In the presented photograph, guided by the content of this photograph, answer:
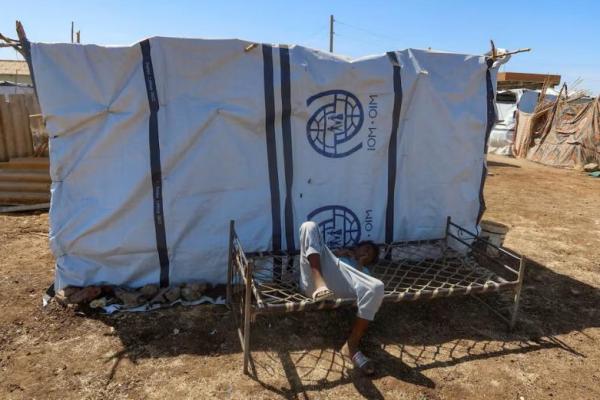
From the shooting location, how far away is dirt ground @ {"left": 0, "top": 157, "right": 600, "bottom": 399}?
3006mm

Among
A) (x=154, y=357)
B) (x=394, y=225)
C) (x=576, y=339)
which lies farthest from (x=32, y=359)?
(x=576, y=339)

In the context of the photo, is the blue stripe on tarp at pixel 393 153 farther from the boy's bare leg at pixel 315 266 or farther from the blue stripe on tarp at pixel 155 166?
the blue stripe on tarp at pixel 155 166

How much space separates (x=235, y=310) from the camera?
380 centimetres

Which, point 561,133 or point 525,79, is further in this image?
point 525,79

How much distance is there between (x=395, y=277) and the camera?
4230mm

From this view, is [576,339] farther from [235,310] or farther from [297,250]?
[235,310]

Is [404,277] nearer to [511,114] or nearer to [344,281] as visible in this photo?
[344,281]

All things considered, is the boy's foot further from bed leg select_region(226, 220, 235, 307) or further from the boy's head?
bed leg select_region(226, 220, 235, 307)

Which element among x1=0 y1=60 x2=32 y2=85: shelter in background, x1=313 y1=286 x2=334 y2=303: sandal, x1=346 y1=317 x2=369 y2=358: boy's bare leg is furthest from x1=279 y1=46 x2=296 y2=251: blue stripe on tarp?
x1=0 y1=60 x2=32 y2=85: shelter in background

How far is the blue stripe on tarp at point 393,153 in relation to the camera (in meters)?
4.43

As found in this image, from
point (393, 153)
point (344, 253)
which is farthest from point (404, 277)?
point (393, 153)

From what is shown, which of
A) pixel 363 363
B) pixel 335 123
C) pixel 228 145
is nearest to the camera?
pixel 363 363

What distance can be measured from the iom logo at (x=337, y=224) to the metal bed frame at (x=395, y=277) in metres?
0.35

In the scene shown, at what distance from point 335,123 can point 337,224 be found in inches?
39.9
